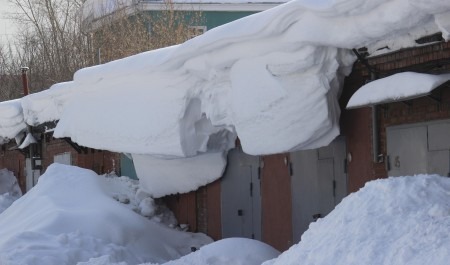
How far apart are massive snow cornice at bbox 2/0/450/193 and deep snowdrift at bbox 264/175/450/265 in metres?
1.97

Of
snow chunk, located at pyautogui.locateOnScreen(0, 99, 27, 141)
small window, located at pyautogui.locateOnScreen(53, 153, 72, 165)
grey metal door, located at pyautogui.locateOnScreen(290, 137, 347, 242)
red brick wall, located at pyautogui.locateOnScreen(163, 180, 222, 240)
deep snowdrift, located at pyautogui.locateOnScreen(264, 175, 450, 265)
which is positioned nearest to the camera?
deep snowdrift, located at pyautogui.locateOnScreen(264, 175, 450, 265)

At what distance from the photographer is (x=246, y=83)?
12.2 m

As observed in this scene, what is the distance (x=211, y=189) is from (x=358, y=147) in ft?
12.4

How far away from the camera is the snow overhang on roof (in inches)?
381

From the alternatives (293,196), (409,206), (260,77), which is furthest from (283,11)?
(409,206)

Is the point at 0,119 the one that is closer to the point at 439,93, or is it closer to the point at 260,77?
the point at 260,77

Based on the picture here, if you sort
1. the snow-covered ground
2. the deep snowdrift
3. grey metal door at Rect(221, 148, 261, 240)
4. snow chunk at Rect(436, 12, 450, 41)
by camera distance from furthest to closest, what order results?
grey metal door at Rect(221, 148, 261, 240) → snow chunk at Rect(436, 12, 450, 41) → the snow-covered ground → the deep snowdrift

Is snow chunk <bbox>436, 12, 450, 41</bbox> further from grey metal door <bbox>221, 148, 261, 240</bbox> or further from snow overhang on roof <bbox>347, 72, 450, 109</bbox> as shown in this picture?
grey metal door <bbox>221, 148, 261, 240</bbox>

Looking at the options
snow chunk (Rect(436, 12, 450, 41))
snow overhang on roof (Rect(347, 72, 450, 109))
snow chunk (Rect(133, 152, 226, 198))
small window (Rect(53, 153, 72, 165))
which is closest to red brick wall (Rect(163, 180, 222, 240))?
snow chunk (Rect(133, 152, 226, 198))

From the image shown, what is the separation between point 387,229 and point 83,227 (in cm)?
685

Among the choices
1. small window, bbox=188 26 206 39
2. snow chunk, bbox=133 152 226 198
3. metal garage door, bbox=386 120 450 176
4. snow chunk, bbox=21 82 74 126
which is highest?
small window, bbox=188 26 206 39

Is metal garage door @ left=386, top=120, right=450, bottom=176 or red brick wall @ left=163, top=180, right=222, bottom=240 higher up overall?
metal garage door @ left=386, top=120, right=450, bottom=176

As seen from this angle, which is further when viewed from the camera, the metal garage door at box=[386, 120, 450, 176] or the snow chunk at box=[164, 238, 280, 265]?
the snow chunk at box=[164, 238, 280, 265]

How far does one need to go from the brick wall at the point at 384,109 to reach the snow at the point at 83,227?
326 centimetres
